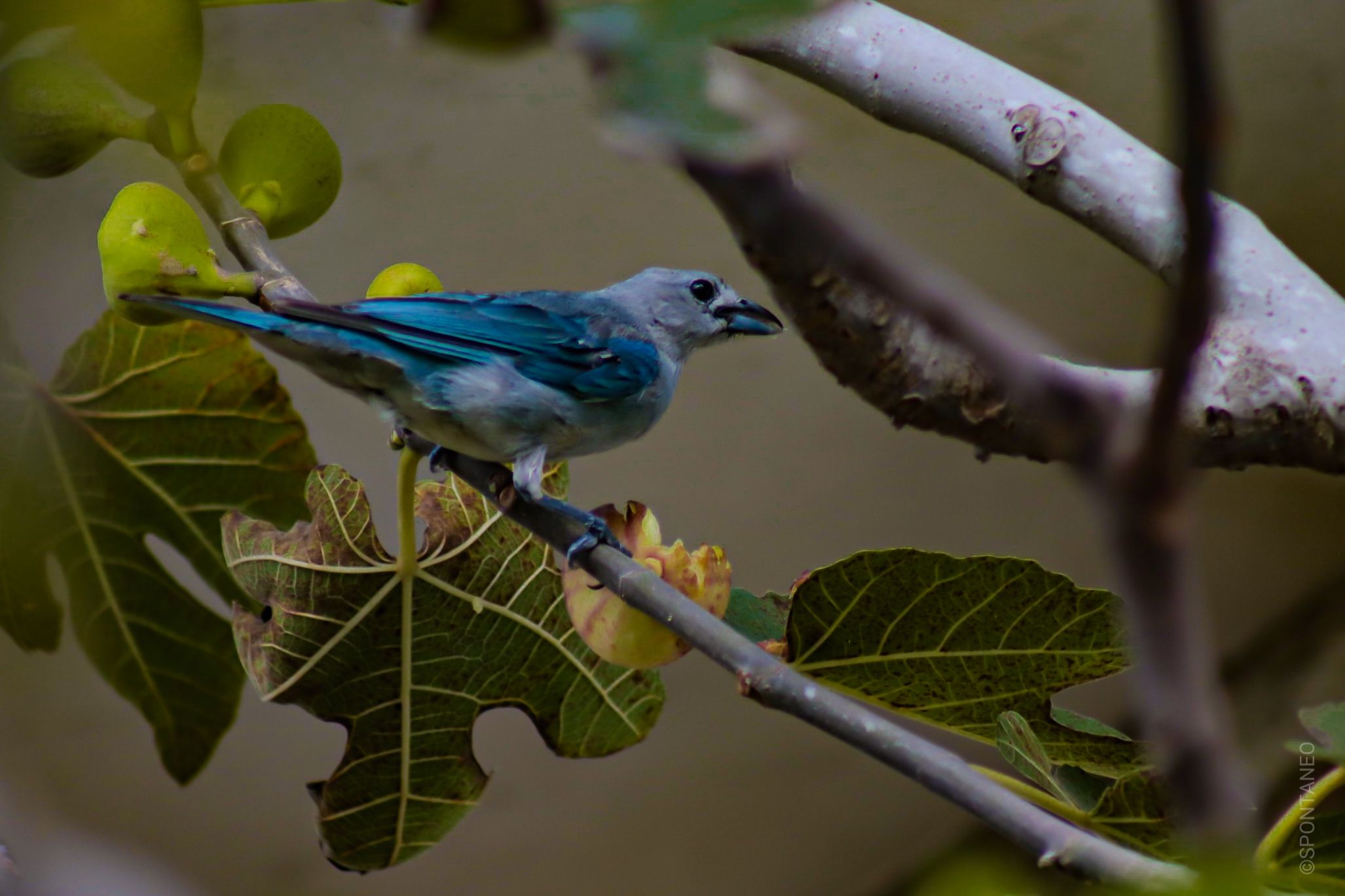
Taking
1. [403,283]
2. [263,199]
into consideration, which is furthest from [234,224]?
[403,283]

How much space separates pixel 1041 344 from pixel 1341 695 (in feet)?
10.0

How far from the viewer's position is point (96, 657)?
118 centimetres

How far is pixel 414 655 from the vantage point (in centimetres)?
97

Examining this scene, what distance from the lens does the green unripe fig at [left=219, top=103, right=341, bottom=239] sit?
0.86 m

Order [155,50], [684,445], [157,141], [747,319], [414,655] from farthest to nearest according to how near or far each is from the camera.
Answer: [684,445] < [747,319] < [414,655] < [157,141] < [155,50]

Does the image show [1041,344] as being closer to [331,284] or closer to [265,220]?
[265,220]

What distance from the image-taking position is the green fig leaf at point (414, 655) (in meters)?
0.94

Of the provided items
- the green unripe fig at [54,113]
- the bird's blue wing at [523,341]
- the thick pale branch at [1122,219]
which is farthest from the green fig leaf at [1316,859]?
the green unripe fig at [54,113]

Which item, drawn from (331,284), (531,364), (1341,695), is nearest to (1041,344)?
(531,364)

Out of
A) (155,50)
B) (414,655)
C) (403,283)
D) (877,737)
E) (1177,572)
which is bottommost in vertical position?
(414,655)

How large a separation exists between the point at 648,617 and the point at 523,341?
1.71ft

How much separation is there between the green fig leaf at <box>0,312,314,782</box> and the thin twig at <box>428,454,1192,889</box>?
21.1 inches

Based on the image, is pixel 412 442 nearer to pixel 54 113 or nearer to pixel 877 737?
pixel 54 113

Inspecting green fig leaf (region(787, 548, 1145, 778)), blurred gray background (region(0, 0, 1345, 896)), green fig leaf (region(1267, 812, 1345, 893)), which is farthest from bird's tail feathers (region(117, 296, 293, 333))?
blurred gray background (region(0, 0, 1345, 896))
